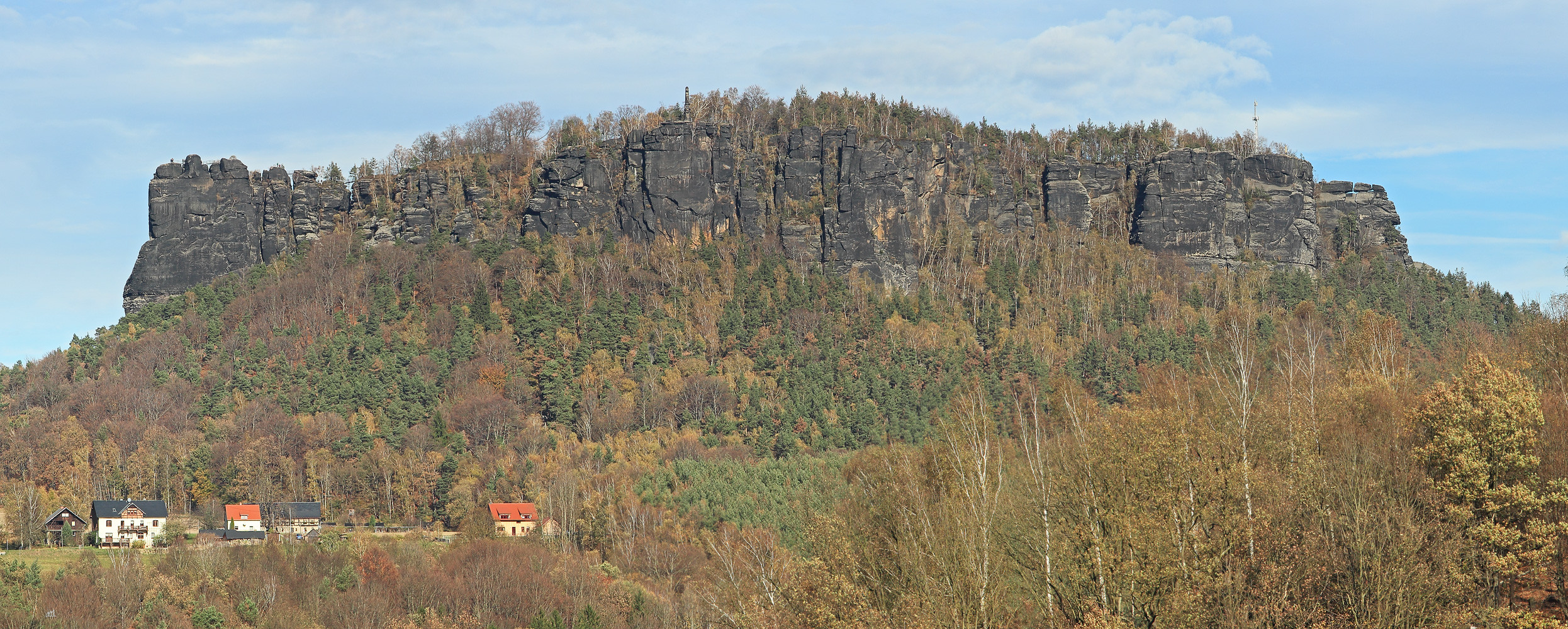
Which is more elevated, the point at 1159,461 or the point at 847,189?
the point at 847,189

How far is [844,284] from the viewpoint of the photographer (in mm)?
149125

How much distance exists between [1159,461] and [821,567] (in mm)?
11305

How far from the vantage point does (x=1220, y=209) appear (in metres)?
170

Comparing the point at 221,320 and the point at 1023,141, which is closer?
the point at 221,320

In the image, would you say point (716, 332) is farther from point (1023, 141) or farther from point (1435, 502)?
point (1435, 502)

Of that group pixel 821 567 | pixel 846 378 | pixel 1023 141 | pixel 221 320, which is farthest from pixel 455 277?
pixel 821 567

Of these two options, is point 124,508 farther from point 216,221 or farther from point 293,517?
point 216,221

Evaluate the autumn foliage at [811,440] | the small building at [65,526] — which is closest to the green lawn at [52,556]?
the autumn foliage at [811,440]

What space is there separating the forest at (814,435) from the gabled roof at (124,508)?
14.6ft

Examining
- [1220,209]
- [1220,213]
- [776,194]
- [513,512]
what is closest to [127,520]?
[513,512]

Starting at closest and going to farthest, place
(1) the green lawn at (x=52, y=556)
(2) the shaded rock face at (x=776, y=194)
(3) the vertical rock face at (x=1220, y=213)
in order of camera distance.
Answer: (1) the green lawn at (x=52, y=556) < (2) the shaded rock face at (x=776, y=194) < (3) the vertical rock face at (x=1220, y=213)

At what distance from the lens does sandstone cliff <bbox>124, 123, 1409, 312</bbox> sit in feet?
518

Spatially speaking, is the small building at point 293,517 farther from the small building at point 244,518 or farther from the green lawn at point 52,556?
the green lawn at point 52,556

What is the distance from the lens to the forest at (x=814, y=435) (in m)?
39.6
